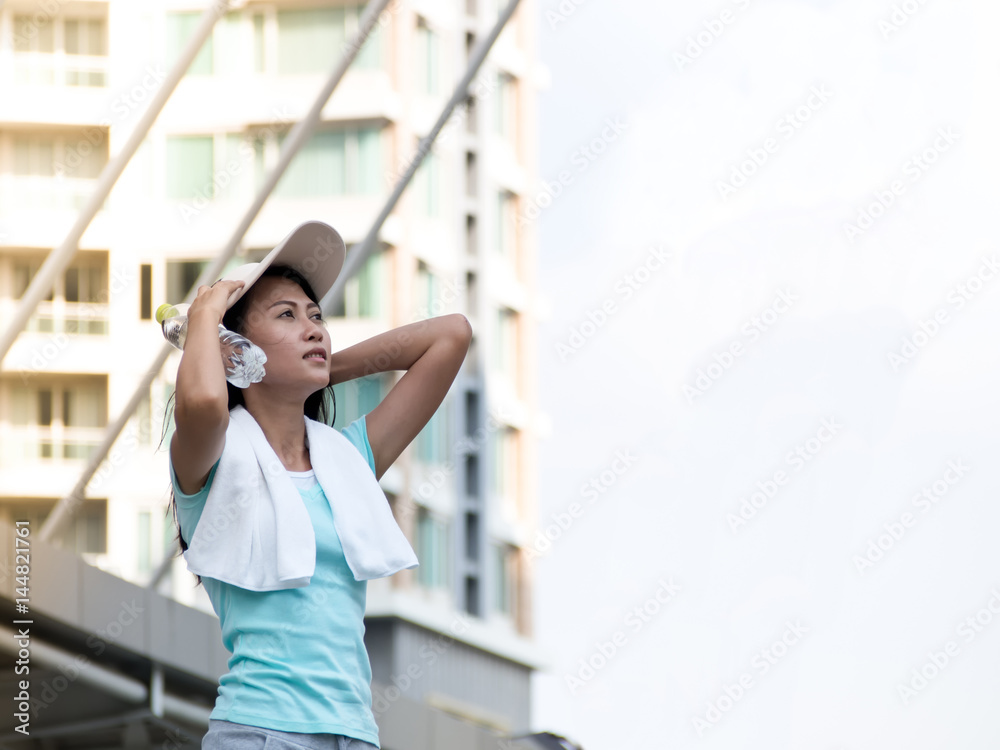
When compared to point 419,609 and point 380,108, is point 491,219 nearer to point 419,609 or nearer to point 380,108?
point 380,108

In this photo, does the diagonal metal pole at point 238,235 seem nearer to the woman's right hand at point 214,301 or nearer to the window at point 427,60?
the woman's right hand at point 214,301

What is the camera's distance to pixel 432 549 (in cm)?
2717

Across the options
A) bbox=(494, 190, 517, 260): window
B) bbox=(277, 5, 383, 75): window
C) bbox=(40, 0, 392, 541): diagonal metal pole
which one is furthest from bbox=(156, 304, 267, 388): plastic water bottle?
bbox=(494, 190, 517, 260): window

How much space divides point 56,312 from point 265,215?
13.4 ft

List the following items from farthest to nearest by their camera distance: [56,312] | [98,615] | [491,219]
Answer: [491,219]
[56,312]
[98,615]

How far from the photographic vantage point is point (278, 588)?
2160 millimetres

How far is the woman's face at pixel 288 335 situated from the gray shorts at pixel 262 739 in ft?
1.81

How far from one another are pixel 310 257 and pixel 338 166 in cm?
2355

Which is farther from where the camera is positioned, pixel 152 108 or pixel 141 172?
pixel 141 172

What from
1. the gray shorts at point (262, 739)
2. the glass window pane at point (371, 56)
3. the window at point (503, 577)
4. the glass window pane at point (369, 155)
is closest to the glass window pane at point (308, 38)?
the glass window pane at point (371, 56)

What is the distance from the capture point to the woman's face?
2354 mm

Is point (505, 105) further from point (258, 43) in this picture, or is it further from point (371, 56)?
point (258, 43)

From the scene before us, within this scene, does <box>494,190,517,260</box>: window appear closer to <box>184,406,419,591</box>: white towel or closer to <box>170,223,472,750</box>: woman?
<box>170,223,472,750</box>: woman

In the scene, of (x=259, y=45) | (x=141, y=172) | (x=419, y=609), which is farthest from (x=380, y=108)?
(x=419, y=609)
